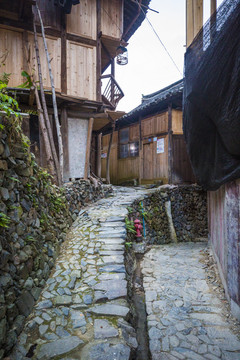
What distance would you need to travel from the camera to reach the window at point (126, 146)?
584 inches

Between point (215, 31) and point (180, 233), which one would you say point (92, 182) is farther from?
point (215, 31)

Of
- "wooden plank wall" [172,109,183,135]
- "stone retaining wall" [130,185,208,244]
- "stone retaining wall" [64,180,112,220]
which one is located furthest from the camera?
"wooden plank wall" [172,109,183,135]

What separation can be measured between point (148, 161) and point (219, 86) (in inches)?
428

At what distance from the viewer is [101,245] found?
536cm

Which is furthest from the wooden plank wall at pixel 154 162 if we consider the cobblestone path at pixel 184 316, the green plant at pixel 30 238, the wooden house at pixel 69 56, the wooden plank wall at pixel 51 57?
the green plant at pixel 30 238

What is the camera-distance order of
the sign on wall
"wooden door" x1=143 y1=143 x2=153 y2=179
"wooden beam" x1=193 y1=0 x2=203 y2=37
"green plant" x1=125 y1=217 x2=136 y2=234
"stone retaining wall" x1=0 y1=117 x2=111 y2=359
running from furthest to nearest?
"wooden door" x1=143 y1=143 x2=153 y2=179 < the sign on wall < "green plant" x1=125 y1=217 x2=136 y2=234 < "wooden beam" x1=193 y1=0 x2=203 y2=37 < "stone retaining wall" x1=0 y1=117 x2=111 y2=359

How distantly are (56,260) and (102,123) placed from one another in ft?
26.6

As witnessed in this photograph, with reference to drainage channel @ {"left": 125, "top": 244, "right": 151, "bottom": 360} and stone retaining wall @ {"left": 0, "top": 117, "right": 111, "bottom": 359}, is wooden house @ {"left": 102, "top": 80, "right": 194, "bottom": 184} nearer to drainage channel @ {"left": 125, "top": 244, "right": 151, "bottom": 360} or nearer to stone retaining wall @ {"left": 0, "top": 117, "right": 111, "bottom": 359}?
drainage channel @ {"left": 125, "top": 244, "right": 151, "bottom": 360}

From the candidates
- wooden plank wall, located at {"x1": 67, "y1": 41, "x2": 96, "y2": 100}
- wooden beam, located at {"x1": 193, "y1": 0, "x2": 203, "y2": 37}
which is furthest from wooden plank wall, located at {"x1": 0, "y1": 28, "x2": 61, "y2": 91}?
wooden beam, located at {"x1": 193, "y1": 0, "x2": 203, "y2": 37}

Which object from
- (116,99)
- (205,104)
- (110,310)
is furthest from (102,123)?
(110,310)

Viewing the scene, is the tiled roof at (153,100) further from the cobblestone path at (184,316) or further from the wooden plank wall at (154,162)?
the cobblestone path at (184,316)

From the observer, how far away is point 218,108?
3109mm

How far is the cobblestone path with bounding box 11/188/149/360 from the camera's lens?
2.86m

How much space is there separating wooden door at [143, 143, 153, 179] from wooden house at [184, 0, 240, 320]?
825cm
